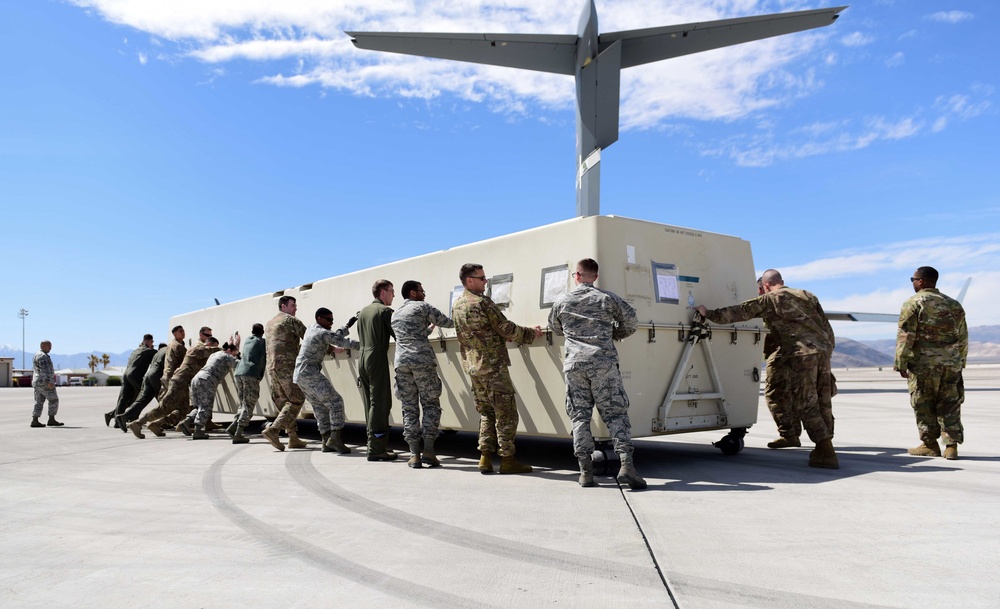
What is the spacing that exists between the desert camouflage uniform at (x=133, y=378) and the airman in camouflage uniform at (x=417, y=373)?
8.33 metres

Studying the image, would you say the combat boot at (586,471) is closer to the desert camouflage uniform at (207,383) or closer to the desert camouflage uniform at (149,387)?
the desert camouflage uniform at (207,383)

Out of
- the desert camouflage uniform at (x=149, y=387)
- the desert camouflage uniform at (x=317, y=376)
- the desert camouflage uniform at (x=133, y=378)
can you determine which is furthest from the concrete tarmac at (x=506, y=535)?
the desert camouflage uniform at (x=133, y=378)

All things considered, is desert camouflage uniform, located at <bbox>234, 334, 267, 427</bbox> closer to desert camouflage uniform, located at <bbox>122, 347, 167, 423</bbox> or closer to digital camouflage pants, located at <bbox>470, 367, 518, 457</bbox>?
desert camouflage uniform, located at <bbox>122, 347, 167, 423</bbox>

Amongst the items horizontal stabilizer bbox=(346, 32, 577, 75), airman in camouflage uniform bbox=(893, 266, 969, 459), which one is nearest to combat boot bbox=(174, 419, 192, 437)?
horizontal stabilizer bbox=(346, 32, 577, 75)

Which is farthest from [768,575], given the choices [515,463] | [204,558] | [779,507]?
[515,463]

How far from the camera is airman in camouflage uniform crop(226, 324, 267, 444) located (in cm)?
948

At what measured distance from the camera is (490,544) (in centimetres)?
362

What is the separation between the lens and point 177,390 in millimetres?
11094

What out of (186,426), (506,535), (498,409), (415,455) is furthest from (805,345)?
(186,426)

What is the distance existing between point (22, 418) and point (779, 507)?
18.1 m

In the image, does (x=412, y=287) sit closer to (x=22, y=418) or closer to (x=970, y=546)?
(x=970, y=546)

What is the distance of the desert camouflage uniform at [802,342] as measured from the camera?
5984 millimetres

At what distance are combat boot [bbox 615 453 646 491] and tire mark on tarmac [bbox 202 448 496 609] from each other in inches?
101

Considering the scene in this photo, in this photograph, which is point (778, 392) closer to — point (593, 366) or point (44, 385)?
point (593, 366)
